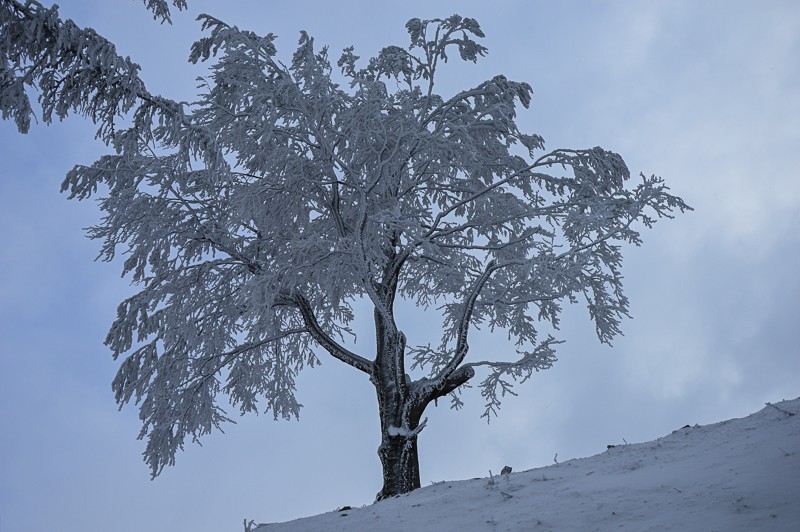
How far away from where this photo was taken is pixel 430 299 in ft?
51.4

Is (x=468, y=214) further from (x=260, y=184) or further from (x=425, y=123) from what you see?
(x=260, y=184)

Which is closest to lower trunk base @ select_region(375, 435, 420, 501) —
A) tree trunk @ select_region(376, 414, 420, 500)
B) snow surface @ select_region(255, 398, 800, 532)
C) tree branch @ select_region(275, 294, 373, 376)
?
tree trunk @ select_region(376, 414, 420, 500)

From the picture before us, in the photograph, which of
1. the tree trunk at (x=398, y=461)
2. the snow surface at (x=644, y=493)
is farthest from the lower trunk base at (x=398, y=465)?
the snow surface at (x=644, y=493)

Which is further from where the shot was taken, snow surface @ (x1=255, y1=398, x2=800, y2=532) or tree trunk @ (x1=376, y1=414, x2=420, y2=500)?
tree trunk @ (x1=376, y1=414, x2=420, y2=500)

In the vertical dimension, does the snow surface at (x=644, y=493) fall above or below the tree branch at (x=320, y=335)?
below

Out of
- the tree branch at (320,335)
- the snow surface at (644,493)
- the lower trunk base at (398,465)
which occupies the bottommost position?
the snow surface at (644,493)

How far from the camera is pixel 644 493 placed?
19.7ft

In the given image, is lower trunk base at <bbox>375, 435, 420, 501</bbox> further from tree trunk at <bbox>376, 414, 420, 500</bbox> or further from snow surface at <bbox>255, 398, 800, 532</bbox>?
snow surface at <bbox>255, 398, 800, 532</bbox>

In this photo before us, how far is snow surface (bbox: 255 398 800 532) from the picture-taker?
5.18 meters

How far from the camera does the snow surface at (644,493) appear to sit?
5.18 metres

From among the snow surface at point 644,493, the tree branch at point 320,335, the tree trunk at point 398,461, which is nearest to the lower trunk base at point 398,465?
the tree trunk at point 398,461

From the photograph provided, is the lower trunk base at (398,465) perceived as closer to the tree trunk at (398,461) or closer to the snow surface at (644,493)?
the tree trunk at (398,461)

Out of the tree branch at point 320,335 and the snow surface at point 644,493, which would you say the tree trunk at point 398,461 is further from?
the snow surface at point 644,493

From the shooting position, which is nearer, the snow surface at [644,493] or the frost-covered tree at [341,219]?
the snow surface at [644,493]
